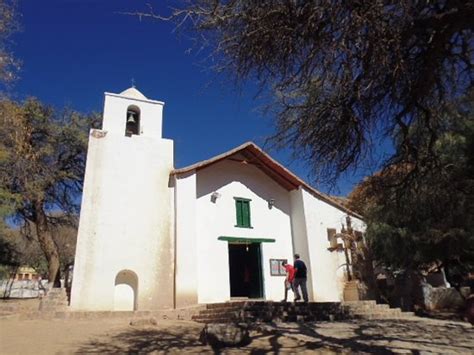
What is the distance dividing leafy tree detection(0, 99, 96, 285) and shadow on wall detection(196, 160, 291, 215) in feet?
21.9

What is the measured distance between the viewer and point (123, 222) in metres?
14.9

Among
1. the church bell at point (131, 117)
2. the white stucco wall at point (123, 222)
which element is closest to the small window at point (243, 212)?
the white stucco wall at point (123, 222)

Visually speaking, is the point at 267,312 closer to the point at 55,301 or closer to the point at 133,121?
the point at 55,301

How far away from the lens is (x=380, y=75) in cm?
498

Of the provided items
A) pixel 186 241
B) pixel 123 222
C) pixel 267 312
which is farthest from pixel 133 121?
pixel 267 312

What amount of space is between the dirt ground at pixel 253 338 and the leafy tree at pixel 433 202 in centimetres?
253

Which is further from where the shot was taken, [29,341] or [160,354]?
[29,341]

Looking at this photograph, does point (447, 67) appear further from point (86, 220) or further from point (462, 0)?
point (86, 220)

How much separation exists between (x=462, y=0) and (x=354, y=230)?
15.8 m

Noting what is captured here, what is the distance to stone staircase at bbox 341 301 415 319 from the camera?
13.7 m

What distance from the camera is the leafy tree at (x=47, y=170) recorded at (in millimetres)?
16984

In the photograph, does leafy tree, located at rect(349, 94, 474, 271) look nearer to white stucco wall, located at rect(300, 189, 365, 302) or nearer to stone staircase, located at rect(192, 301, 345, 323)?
white stucco wall, located at rect(300, 189, 365, 302)

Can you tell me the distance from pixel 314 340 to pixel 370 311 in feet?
23.6

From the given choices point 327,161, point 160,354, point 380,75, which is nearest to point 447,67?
point 380,75
